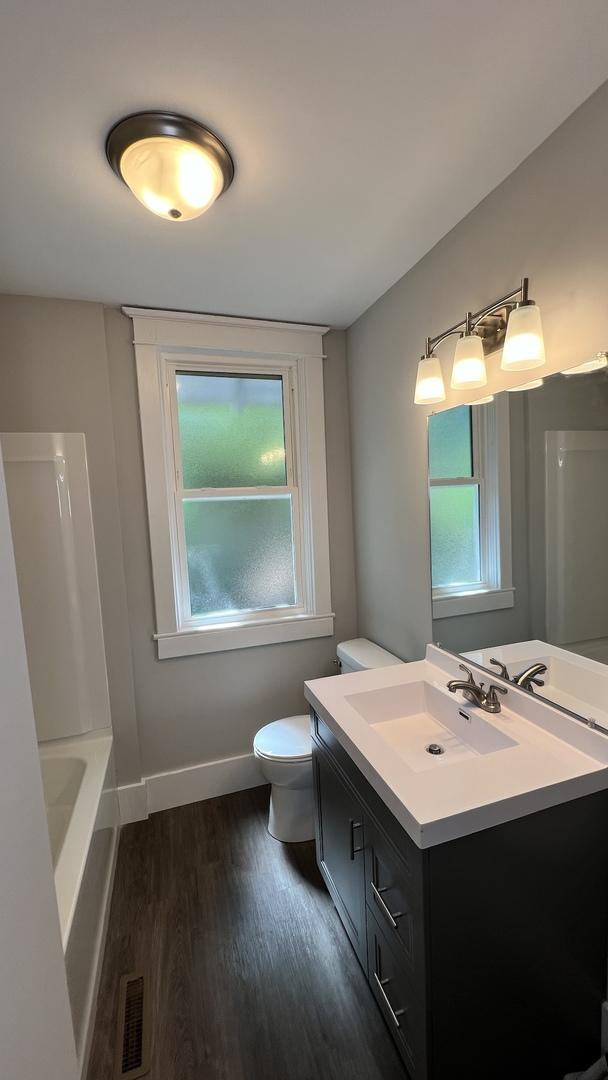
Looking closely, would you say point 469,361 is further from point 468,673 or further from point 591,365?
point 468,673

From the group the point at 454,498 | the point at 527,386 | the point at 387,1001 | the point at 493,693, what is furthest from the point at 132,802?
A: the point at 527,386

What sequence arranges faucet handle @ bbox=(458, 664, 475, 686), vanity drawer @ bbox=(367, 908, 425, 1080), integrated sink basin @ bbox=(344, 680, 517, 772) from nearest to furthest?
vanity drawer @ bbox=(367, 908, 425, 1080)
integrated sink basin @ bbox=(344, 680, 517, 772)
faucet handle @ bbox=(458, 664, 475, 686)

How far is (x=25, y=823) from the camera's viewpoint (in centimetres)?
73

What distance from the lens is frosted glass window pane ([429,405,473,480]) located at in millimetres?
1577

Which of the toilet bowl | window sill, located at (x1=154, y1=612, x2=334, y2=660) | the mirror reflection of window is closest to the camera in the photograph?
the mirror reflection of window

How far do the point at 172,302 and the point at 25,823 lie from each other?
2018mm

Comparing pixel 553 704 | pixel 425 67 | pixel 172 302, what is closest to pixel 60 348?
pixel 172 302

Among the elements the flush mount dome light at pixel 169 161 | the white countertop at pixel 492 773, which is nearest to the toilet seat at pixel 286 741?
the white countertop at pixel 492 773

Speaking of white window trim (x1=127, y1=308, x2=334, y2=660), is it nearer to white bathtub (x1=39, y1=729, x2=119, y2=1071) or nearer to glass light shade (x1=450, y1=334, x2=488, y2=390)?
white bathtub (x1=39, y1=729, x2=119, y2=1071)

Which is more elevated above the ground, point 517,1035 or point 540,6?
point 540,6

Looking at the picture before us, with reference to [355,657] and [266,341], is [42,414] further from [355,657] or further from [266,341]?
[355,657]

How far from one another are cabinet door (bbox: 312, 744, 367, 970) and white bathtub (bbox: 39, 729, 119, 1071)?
2.53 feet

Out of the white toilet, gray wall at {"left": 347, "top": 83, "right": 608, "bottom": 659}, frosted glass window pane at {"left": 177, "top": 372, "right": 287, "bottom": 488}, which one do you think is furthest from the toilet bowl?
frosted glass window pane at {"left": 177, "top": 372, "right": 287, "bottom": 488}

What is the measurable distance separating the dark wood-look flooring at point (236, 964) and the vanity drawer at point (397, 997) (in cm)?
17
